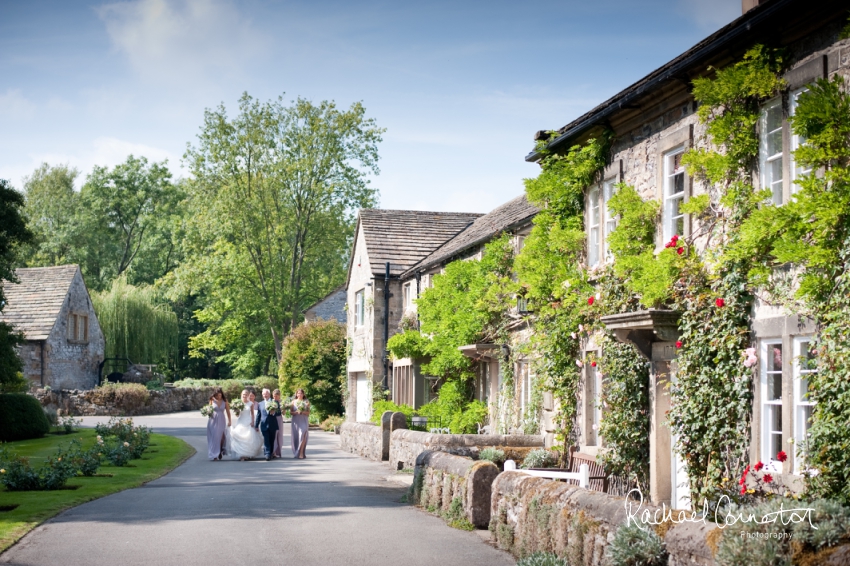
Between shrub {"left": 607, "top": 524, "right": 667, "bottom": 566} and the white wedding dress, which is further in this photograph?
the white wedding dress

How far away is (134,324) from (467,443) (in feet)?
141

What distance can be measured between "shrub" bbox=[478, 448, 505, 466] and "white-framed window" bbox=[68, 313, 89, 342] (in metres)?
37.5

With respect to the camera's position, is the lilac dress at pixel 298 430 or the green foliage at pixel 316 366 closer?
the lilac dress at pixel 298 430

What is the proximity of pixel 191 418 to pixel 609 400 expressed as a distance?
3465 cm

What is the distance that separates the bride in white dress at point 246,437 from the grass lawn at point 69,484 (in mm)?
1258

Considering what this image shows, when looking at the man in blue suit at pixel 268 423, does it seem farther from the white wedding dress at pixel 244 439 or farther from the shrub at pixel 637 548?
the shrub at pixel 637 548

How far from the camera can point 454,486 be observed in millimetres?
12703

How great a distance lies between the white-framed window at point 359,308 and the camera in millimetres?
36125

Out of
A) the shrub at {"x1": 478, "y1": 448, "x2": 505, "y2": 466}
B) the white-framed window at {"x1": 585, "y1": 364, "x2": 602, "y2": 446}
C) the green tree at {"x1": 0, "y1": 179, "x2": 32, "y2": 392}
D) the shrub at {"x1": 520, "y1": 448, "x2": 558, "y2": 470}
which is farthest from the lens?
the green tree at {"x1": 0, "y1": 179, "x2": 32, "y2": 392}

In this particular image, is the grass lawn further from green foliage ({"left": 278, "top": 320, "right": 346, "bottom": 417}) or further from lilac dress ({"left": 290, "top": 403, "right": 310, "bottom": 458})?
green foliage ({"left": 278, "top": 320, "right": 346, "bottom": 417})

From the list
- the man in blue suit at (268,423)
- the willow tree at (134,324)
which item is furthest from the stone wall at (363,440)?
the willow tree at (134,324)

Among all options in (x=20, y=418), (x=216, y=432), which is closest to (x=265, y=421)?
(x=216, y=432)

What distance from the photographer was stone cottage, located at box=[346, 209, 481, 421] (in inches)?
1342

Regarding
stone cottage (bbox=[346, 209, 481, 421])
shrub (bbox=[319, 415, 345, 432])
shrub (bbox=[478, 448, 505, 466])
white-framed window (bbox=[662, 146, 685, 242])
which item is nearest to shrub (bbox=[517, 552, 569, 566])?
white-framed window (bbox=[662, 146, 685, 242])
